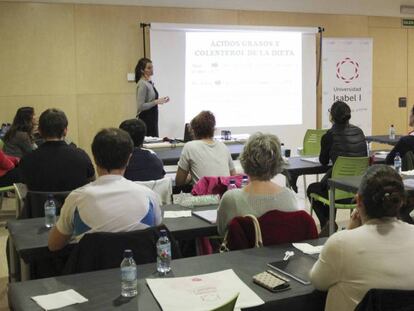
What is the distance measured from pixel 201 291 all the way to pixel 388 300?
0.62 m

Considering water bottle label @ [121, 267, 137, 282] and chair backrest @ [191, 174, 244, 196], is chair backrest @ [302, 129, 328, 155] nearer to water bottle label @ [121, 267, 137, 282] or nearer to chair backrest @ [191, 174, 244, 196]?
chair backrest @ [191, 174, 244, 196]

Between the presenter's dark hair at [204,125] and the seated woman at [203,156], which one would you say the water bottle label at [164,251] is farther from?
the presenter's dark hair at [204,125]

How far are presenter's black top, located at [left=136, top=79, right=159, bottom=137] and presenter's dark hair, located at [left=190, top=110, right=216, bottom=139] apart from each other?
2.85 meters

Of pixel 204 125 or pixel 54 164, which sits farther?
pixel 204 125

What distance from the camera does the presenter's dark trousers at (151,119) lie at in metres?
7.20

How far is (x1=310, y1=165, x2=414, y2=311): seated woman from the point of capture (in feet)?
5.86

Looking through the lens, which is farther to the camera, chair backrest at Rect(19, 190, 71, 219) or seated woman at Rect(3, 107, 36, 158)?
seated woman at Rect(3, 107, 36, 158)

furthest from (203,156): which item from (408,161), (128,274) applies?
(128,274)

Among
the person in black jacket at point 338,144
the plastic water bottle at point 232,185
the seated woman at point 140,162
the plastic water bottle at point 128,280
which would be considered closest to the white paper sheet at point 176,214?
the plastic water bottle at point 232,185

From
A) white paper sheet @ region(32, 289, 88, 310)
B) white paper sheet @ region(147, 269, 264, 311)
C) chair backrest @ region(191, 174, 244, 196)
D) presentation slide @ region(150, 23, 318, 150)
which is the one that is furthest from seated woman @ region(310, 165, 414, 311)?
presentation slide @ region(150, 23, 318, 150)

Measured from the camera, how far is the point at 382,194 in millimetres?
1861

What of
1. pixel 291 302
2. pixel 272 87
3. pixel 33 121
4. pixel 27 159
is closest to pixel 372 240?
pixel 291 302

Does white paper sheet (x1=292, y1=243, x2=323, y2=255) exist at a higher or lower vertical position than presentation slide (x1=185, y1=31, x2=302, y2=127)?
lower

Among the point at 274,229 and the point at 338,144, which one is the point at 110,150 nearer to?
the point at 274,229
